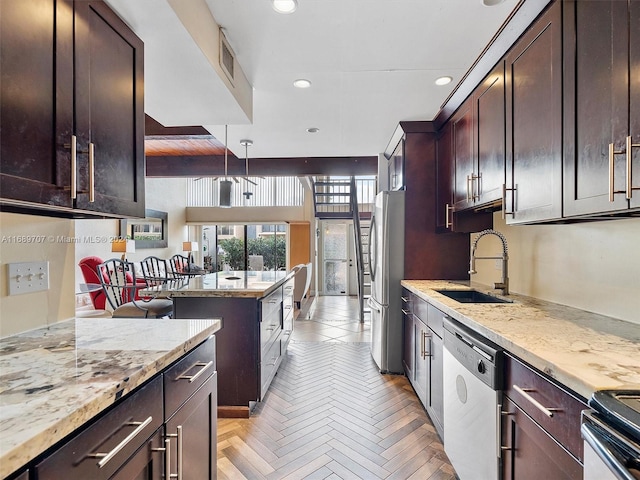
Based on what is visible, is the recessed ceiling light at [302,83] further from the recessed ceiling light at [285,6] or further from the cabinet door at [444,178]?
the cabinet door at [444,178]

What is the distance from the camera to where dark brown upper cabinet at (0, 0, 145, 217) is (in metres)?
0.89

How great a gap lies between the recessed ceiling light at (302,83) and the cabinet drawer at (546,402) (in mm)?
2180

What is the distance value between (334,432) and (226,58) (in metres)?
2.48

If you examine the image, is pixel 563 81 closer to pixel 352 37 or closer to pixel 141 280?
pixel 352 37

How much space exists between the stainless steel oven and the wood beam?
4.38 metres

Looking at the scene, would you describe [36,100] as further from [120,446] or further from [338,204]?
[338,204]

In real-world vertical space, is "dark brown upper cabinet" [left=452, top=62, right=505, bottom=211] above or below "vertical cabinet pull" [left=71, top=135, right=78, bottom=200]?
above

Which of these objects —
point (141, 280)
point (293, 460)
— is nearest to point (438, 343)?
point (293, 460)

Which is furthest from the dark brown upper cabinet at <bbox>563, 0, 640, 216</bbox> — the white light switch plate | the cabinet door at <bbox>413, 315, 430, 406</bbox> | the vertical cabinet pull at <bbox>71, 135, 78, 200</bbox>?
the white light switch plate

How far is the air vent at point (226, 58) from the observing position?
6.32ft

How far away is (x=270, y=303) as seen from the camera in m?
2.83

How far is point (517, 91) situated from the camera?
1.77 meters

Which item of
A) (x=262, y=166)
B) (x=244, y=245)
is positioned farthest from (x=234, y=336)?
(x=244, y=245)

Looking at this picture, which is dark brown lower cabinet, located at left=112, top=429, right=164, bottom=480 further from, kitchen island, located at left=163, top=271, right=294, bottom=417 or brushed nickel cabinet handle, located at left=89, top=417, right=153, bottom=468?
kitchen island, located at left=163, top=271, right=294, bottom=417
